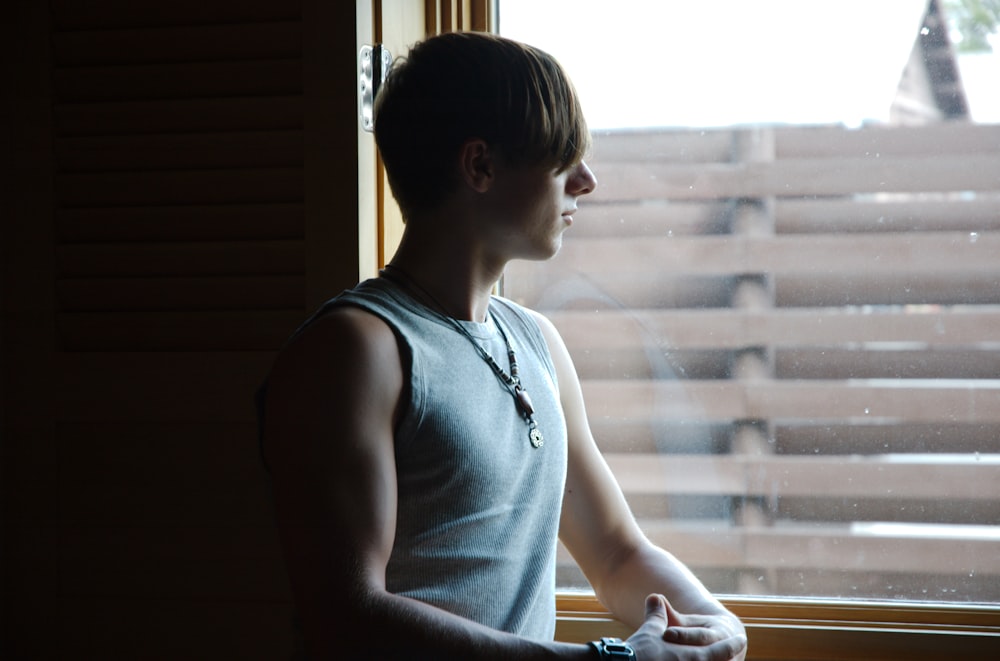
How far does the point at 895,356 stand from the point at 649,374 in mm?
350

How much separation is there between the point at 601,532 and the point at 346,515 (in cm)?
45

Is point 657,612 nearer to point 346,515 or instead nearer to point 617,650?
point 617,650

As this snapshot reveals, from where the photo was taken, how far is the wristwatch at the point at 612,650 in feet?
3.06

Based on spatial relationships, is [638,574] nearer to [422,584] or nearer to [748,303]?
[422,584]

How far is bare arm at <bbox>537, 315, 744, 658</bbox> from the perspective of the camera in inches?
46.8

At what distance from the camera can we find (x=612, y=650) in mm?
938

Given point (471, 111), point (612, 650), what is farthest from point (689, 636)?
point (471, 111)

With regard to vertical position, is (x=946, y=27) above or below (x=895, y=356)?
above

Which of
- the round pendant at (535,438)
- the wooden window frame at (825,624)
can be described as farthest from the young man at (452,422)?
the wooden window frame at (825,624)

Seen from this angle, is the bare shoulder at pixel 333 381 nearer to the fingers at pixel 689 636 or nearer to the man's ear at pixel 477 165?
the man's ear at pixel 477 165

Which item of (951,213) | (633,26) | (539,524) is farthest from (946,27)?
(539,524)

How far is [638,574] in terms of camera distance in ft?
3.91

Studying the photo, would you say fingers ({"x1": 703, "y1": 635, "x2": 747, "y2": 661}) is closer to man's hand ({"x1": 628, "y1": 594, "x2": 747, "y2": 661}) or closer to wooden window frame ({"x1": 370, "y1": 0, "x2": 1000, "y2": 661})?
man's hand ({"x1": 628, "y1": 594, "x2": 747, "y2": 661})

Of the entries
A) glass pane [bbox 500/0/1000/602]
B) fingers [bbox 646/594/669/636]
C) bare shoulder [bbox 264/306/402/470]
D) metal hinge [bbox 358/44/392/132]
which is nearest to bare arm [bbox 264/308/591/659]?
bare shoulder [bbox 264/306/402/470]
